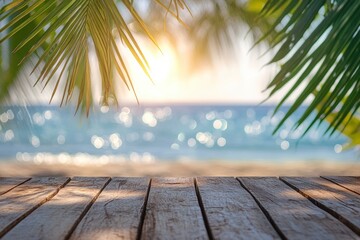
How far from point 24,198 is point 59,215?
31 cm

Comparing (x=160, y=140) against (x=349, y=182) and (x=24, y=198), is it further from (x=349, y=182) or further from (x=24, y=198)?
(x=24, y=198)

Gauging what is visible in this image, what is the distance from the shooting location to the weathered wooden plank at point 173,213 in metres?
1.32

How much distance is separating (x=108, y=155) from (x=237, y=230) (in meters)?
11.7

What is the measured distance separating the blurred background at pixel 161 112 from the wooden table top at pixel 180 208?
0.22 m

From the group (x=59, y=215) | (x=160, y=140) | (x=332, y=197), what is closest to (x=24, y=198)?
(x=59, y=215)

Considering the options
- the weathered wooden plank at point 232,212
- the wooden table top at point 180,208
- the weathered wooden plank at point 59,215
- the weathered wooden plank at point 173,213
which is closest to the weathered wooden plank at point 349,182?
the wooden table top at point 180,208

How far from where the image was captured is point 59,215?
150cm

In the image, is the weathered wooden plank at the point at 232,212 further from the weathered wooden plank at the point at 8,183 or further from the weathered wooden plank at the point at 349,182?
the weathered wooden plank at the point at 8,183

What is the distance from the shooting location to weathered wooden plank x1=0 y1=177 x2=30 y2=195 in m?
1.93

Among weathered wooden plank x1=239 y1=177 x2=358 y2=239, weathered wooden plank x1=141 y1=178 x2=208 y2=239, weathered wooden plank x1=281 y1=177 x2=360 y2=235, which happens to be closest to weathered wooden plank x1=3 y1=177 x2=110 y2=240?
weathered wooden plank x1=141 y1=178 x2=208 y2=239

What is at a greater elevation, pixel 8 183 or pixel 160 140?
pixel 160 140

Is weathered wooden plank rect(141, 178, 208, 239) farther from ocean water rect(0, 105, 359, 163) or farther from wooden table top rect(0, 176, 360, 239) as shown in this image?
ocean water rect(0, 105, 359, 163)

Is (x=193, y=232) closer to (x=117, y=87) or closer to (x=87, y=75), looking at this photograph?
(x=87, y=75)

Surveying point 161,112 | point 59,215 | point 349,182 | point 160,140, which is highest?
point 161,112
